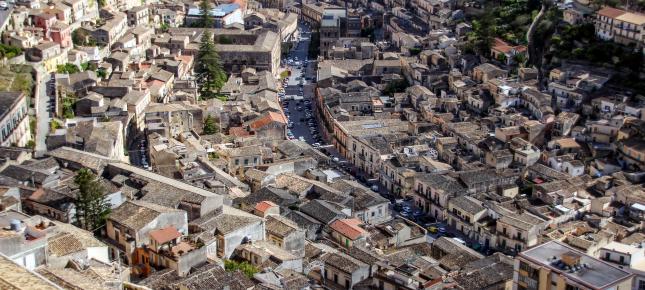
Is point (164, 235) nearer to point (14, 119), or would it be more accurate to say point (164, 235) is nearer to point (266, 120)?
point (14, 119)

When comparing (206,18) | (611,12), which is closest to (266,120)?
(206,18)

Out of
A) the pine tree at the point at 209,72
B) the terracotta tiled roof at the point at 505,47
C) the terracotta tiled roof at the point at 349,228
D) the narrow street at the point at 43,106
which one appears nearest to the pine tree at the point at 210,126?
the pine tree at the point at 209,72

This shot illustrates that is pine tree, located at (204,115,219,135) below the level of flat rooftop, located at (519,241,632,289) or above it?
below

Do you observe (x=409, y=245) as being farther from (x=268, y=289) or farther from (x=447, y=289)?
(x=268, y=289)

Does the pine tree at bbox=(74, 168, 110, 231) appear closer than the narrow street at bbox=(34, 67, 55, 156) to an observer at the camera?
Yes

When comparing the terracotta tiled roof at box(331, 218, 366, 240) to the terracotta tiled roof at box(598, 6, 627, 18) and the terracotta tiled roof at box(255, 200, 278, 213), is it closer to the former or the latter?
the terracotta tiled roof at box(255, 200, 278, 213)

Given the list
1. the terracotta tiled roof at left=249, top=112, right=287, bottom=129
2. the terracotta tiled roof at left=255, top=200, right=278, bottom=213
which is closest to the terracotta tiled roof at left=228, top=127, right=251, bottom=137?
the terracotta tiled roof at left=249, top=112, right=287, bottom=129
